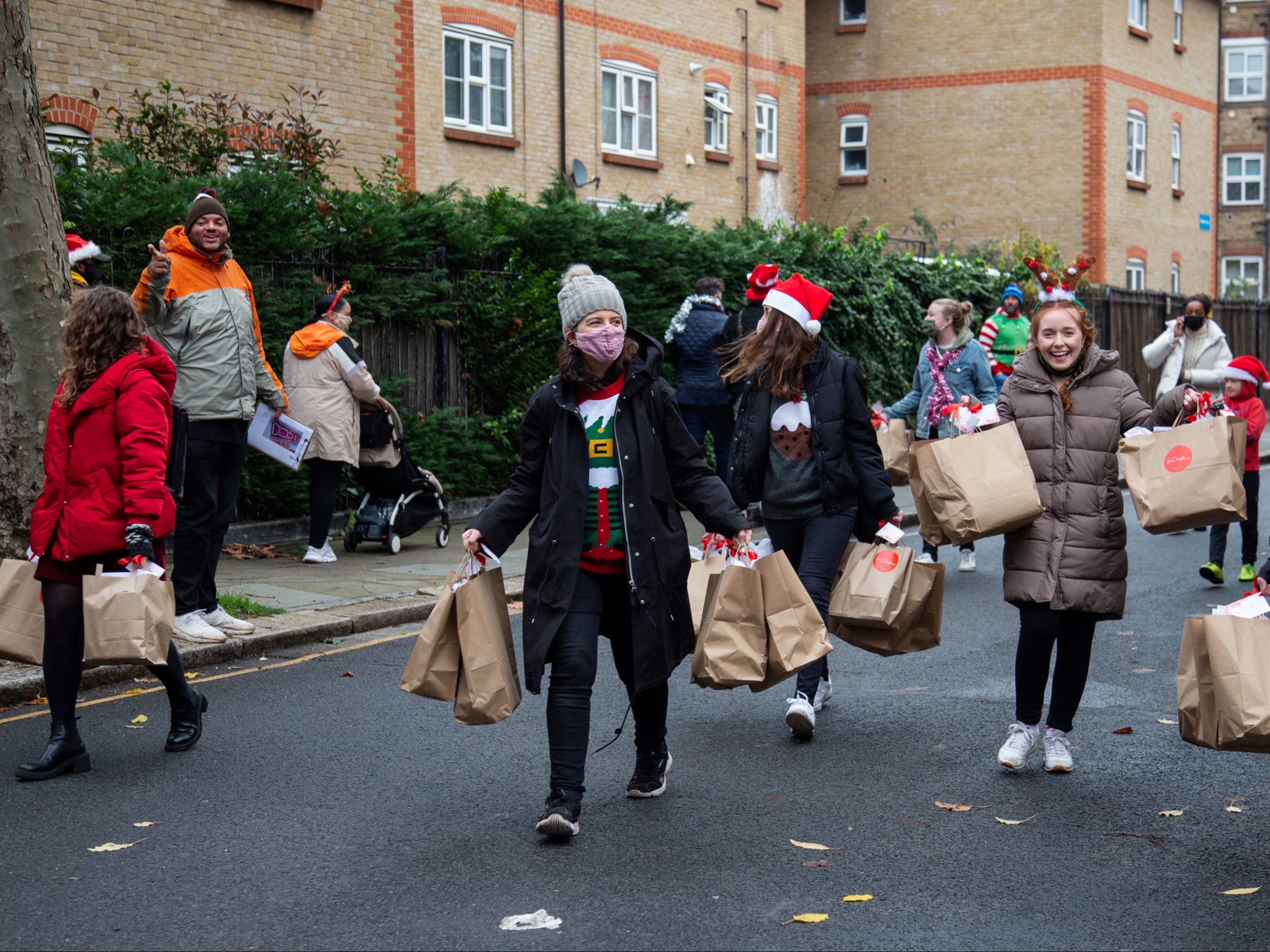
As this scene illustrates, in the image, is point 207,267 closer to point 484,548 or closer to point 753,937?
point 484,548

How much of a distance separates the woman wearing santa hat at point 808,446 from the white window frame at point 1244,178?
4374cm

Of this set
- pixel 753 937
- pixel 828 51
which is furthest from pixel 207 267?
pixel 828 51

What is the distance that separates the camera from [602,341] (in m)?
4.92

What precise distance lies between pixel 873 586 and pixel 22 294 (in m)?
4.70

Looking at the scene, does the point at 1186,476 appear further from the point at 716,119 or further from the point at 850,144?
the point at 850,144

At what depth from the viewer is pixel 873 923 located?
13.4 ft

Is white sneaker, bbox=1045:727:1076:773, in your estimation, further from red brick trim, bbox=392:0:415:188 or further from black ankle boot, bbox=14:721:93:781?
red brick trim, bbox=392:0:415:188

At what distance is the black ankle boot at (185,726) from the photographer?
5.98 meters

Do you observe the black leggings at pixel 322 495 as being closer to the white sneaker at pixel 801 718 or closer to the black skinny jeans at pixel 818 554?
the black skinny jeans at pixel 818 554

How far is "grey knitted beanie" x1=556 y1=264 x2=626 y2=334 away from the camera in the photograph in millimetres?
4938

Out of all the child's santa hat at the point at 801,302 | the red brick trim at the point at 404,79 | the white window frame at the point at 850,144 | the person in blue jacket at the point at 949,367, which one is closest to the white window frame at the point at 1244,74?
the white window frame at the point at 850,144

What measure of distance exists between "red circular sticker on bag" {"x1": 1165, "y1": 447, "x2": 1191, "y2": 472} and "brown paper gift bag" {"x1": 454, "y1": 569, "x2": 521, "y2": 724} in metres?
2.49

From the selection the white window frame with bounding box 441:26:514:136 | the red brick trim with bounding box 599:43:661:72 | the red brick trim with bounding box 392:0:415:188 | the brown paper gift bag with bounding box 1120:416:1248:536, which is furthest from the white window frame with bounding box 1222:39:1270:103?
the brown paper gift bag with bounding box 1120:416:1248:536

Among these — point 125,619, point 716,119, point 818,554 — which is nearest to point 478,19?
point 716,119
